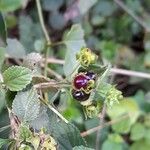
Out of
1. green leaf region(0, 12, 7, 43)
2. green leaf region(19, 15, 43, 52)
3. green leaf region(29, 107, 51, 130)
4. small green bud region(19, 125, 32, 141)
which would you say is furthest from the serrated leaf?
green leaf region(19, 15, 43, 52)

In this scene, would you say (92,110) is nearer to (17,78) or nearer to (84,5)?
(17,78)

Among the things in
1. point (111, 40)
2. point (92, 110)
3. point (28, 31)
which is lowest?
point (111, 40)

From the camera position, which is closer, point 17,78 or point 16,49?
point 17,78

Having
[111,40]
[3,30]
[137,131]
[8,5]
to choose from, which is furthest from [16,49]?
[111,40]

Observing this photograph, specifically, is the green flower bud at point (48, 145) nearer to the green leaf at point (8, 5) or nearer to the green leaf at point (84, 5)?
the green leaf at point (8, 5)

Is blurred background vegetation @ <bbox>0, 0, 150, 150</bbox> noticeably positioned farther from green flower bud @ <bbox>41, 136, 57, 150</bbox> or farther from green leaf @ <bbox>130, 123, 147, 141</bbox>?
green flower bud @ <bbox>41, 136, 57, 150</bbox>

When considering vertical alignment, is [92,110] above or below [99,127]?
above

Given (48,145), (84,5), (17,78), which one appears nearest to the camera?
(48,145)
